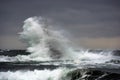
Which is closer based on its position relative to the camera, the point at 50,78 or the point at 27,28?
the point at 50,78

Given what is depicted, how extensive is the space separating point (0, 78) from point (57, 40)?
112 feet

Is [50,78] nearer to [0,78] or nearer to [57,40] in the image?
[0,78]

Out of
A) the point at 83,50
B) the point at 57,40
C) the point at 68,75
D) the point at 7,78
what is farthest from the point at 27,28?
the point at 68,75

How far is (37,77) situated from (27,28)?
1399 inches

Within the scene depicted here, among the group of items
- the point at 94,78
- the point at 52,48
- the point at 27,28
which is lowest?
Result: the point at 94,78

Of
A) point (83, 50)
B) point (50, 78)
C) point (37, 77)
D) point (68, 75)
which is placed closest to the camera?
point (68, 75)

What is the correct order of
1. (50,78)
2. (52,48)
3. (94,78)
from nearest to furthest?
(94,78) → (50,78) → (52,48)

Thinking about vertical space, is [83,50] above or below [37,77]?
above

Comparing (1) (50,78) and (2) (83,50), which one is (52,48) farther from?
(1) (50,78)

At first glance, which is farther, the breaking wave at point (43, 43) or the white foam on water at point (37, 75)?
the breaking wave at point (43, 43)

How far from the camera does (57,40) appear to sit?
65.1 metres

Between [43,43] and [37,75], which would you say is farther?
[43,43]

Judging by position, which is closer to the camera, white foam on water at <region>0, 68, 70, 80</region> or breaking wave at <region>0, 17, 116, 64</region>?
white foam on water at <region>0, 68, 70, 80</region>

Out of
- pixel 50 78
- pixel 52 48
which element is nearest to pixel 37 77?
pixel 50 78
